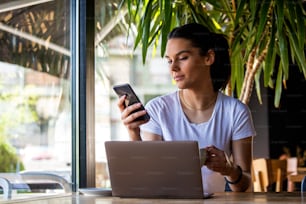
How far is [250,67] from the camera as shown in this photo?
2.18m

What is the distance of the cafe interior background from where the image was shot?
4.81 ft

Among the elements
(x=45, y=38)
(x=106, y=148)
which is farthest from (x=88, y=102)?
(x=106, y=148)

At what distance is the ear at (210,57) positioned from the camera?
155 centimetres

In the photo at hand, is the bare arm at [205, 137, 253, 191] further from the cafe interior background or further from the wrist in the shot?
the cafe interior background

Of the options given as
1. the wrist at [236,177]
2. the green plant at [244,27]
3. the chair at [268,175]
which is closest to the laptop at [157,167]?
the wrist at [236,177]

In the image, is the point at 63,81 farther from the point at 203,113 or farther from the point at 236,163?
the point at 236,163

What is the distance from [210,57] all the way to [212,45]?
0.12 feet

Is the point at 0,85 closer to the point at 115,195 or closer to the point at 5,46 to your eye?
the point at 5,46

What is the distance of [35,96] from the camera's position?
5.24 ft

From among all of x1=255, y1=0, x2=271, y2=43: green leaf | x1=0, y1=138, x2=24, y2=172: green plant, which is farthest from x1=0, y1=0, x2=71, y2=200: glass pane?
x1=255, y1=0, x2=271, y2=43: green leaf

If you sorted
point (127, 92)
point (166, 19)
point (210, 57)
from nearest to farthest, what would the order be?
point (127, 92) < point (210, 57) < point (166, 19)

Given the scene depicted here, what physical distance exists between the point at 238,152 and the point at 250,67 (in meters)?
0.80

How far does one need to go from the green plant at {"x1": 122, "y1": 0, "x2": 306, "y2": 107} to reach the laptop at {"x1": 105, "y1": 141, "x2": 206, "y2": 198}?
0.77m

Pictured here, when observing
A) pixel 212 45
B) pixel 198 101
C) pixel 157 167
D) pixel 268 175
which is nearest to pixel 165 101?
pixel 198 101
